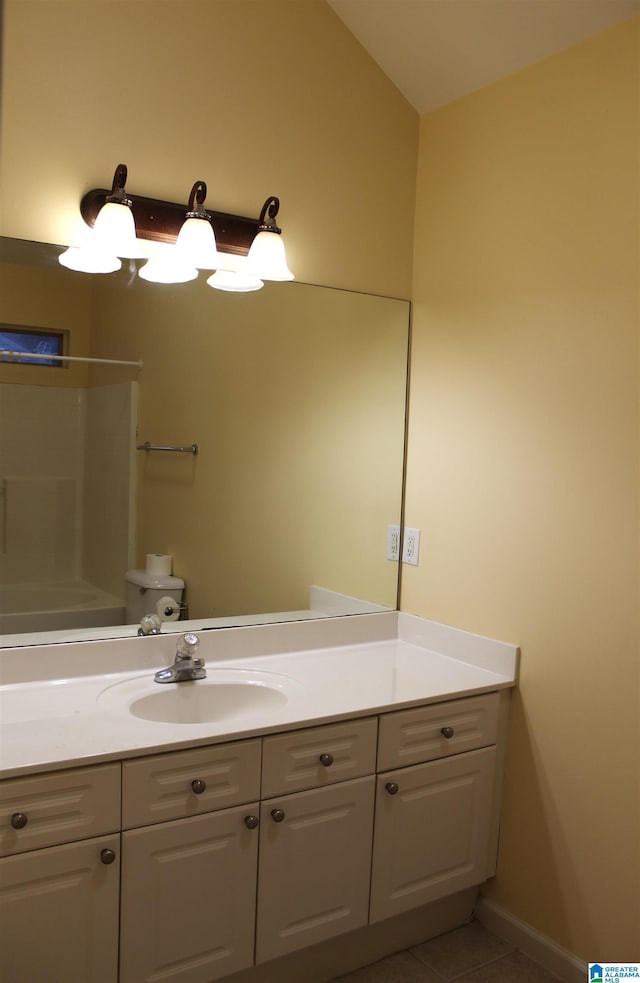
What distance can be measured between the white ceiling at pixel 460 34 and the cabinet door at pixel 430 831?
1.91m

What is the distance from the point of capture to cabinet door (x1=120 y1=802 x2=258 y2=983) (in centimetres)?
163

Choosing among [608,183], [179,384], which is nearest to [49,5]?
[179,384]

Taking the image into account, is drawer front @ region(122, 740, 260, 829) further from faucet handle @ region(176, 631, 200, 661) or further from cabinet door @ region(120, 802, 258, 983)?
faucet handle @ region(176, 631, 200, 661)

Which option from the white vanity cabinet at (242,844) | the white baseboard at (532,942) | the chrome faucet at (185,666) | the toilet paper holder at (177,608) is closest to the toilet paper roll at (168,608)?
the toilet paper holder at (177,608)

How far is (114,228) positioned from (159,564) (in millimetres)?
875

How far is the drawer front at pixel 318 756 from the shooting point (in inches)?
70.7

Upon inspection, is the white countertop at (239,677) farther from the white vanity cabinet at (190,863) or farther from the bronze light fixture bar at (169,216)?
the bronze light fixture bar at (169,216)

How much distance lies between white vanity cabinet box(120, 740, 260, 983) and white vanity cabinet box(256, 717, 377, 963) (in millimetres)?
42

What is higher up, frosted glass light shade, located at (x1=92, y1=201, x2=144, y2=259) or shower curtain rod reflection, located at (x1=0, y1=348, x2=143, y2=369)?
frosted glass light shade, located at (x1=92, y1=201, x2=144, y2=259)

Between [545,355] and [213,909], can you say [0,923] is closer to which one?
[213,909]

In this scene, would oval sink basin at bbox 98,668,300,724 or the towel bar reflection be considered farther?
the towel bar reflection

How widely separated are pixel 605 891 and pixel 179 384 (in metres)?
1.71

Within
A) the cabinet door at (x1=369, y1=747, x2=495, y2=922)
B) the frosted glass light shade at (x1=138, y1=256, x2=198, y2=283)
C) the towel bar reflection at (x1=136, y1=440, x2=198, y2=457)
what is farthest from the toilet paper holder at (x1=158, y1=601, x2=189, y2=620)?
the frosted glass light shade at (x1=138, y1=256, x2=198, y2=283)

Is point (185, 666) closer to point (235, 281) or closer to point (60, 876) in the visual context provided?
point (60, 876)
